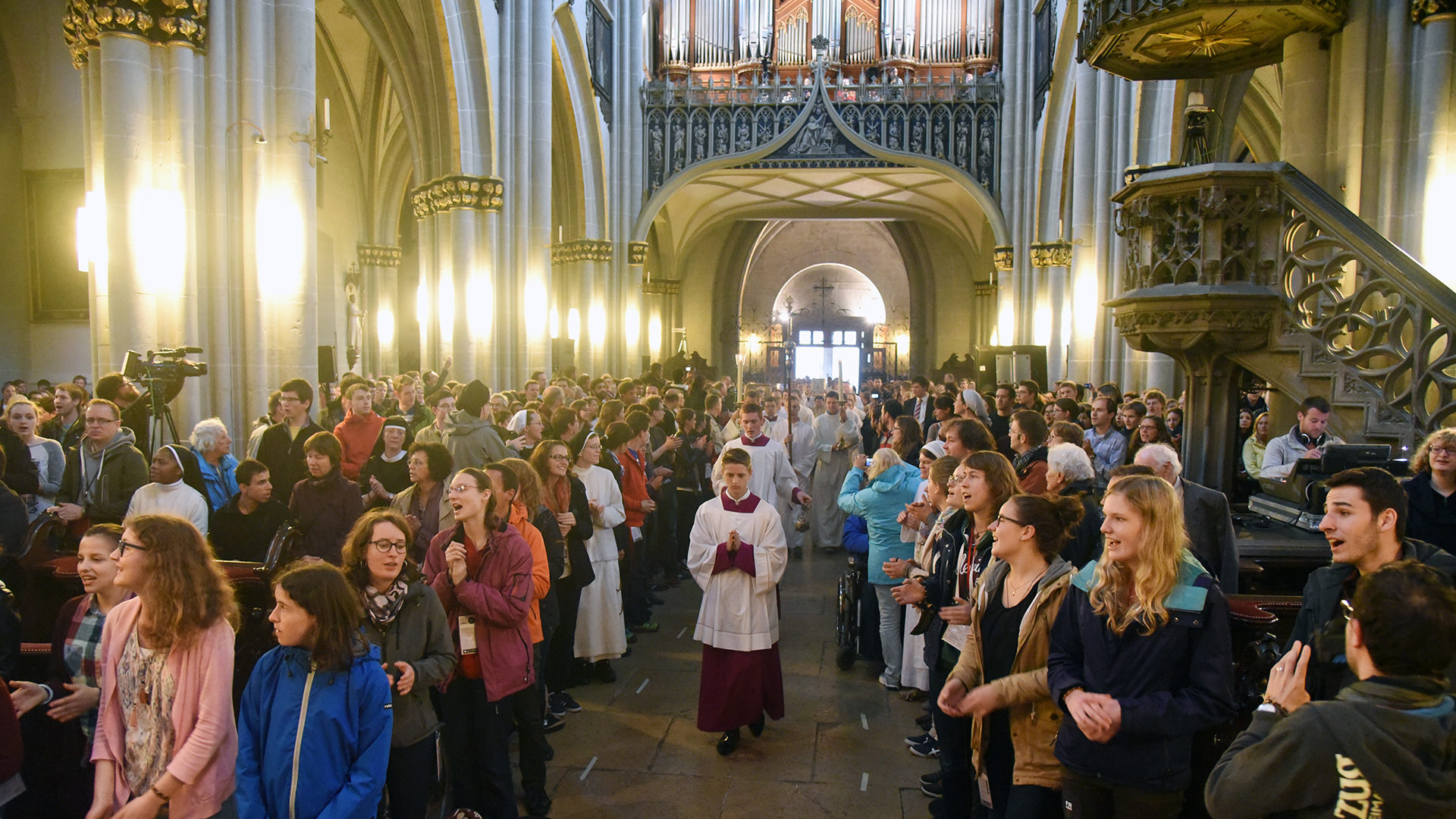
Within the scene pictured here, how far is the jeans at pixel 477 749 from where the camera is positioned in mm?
4121

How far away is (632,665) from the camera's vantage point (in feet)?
22.1

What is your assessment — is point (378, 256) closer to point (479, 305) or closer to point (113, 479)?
point (479, 305)

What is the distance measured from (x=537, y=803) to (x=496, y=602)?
46.1 inches

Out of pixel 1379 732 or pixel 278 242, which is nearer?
pixel 1379 732

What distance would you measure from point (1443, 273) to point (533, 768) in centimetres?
715

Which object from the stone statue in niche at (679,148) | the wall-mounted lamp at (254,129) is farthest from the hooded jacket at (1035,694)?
the stone statue in niche at (679,148)

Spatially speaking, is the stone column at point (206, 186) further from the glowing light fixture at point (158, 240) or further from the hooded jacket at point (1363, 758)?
the hooded jacket at point (1363, 758)

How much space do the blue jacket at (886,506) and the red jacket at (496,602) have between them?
2.50 metres

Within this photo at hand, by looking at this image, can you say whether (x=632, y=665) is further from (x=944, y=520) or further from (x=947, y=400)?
(x=947, y=400)

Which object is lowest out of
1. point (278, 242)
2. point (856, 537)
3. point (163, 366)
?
point (856, 537)

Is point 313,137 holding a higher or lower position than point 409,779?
higher

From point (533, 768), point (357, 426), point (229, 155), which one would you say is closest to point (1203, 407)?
point (533, 768)

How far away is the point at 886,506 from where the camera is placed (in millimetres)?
6027

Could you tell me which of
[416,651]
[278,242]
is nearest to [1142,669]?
[416,651]
